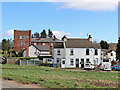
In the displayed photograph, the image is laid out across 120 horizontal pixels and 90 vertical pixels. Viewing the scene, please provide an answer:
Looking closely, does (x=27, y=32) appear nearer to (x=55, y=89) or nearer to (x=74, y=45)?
(x=74, y=45)

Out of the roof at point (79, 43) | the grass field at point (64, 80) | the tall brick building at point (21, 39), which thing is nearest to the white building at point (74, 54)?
the roof at point (79, 43)

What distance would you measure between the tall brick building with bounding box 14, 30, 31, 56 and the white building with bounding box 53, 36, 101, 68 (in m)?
39.3

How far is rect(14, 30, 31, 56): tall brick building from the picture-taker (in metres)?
95.4

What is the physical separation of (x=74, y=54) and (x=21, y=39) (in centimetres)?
4336

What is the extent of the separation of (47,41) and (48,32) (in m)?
57.3

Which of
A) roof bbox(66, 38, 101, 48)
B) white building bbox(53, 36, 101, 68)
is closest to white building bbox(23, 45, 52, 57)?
white building bbox(53, 36, 101, 68)

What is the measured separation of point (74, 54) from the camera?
58.1m

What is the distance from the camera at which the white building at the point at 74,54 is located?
189ft

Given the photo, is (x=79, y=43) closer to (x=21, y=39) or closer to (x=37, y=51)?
(x=37, y=51)

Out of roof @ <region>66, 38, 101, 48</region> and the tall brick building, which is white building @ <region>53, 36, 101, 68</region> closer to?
roof @ <region>66, 38, 101, 48</region>

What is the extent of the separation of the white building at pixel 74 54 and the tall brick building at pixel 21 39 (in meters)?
39.3

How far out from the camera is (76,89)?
50.4 ft

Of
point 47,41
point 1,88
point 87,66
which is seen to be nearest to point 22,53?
point 47,41

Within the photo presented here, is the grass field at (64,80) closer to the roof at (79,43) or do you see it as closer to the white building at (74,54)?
the white building at (74,54)
